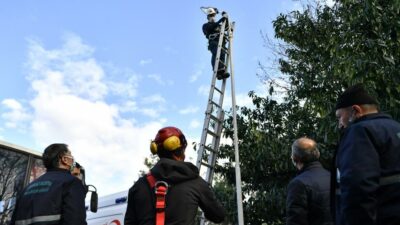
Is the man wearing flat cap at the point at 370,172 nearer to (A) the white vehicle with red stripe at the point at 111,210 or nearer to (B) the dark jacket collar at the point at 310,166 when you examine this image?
(B) the dark jacket collar at the point at 310,166

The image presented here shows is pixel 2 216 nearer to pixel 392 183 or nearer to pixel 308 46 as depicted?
pixel 392 183

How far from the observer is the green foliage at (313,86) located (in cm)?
693

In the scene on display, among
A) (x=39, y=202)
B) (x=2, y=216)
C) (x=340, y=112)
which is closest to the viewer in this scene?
(x=340, y=112)

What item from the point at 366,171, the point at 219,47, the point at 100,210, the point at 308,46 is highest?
the point at 308,46

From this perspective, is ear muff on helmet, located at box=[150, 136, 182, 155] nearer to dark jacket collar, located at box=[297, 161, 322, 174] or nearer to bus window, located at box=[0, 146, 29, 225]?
dark jacket collar, located at box=[297, 161, 322, 174]

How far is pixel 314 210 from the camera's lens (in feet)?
11.9

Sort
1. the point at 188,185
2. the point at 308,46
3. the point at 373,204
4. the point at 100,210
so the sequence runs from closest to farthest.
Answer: the point at 373,204 < the point at 188,185 < the point at 100,210 < the point at 308,46

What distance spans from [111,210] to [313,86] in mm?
5797

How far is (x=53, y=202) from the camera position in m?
3.59

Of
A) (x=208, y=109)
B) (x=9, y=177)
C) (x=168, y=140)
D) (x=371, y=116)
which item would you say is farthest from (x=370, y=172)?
(x=9, y=177)

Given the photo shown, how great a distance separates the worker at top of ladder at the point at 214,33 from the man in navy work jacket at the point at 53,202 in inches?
159

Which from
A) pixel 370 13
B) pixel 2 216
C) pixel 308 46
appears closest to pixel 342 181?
pixel 2 216

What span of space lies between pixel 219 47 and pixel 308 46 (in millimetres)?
3922

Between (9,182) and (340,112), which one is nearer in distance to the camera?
(340,112)
